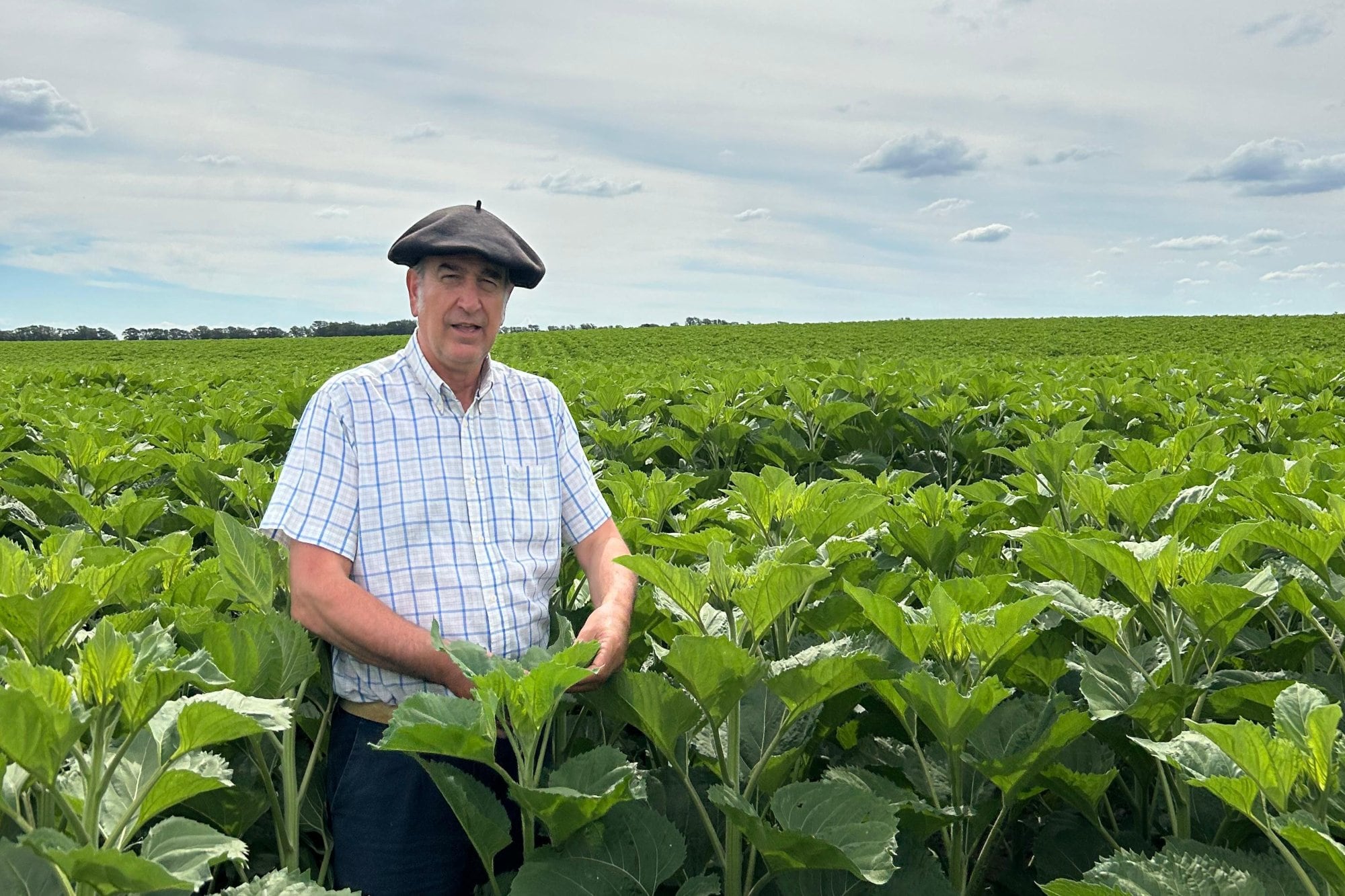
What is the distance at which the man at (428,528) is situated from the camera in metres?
2.75

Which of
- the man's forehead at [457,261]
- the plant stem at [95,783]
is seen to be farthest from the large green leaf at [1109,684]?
the man's forehead at [457,261]

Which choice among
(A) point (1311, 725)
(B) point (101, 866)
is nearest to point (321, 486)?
(B) point (101, 866)

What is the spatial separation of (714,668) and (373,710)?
1322mm

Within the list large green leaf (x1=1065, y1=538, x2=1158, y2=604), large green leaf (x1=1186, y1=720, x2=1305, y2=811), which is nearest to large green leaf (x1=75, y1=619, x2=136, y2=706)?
large green leaf (x1=1186, y1=720, x2=1305, y2=811)

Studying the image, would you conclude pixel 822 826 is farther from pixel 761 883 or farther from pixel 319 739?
pixel 319 739

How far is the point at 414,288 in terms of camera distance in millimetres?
3309

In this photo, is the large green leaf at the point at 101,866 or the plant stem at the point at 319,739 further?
the plant stem at the point at 319,739

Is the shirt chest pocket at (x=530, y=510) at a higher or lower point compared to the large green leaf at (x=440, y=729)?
higher

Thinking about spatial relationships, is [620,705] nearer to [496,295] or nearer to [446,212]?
[496,295]

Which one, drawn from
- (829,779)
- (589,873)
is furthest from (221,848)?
(829,779)

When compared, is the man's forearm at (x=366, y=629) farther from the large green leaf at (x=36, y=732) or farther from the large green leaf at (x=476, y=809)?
the large green leaf at (x=36, y=732)

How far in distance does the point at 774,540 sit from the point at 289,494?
4.61ft

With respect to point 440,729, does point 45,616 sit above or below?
above

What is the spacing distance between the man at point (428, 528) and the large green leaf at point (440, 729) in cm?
51
